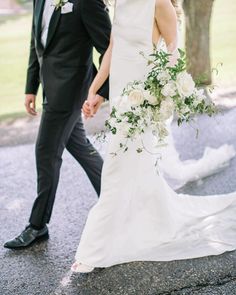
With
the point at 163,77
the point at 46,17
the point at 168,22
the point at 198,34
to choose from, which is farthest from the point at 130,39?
the point at 198,34

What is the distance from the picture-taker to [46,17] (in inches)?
140

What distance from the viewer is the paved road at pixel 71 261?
342 cm

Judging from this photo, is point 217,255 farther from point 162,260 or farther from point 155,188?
point 155,188

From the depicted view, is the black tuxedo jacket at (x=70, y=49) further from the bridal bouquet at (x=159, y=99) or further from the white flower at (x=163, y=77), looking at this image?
the white flower at (x=163, y=77)

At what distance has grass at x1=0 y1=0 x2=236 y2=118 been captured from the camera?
375 inches

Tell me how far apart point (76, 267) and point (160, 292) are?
1.89 feet

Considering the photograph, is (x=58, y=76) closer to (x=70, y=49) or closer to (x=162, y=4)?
(x=70, y=49)

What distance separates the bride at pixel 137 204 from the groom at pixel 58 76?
20 cm

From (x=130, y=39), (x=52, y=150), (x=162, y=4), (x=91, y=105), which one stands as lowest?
(x=52, y=150)

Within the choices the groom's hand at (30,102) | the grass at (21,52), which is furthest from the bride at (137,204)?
the grass at (21,52)

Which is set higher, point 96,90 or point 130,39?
point 130,39

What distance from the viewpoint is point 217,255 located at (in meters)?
3.74

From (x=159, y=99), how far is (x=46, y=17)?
0.99 meters

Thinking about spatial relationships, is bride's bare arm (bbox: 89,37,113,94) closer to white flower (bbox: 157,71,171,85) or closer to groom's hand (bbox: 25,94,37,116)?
white flower (bbox: 157,71,171,85)
